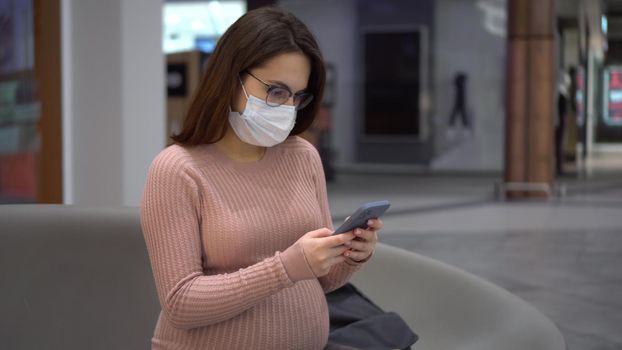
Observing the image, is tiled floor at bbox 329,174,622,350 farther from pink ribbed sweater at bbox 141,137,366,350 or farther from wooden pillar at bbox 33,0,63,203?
wooden pillar at bbox 33,0,63,203

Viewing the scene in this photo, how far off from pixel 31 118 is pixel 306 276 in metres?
4.21

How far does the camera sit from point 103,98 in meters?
5.55

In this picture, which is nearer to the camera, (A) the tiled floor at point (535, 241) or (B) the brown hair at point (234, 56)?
(B) the brown hair at point (234, 56)

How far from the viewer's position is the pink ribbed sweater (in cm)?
185

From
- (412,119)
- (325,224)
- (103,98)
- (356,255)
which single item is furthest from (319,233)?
(412,119)

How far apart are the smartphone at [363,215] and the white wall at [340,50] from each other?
54.8 feet

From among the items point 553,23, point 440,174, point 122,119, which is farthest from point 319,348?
point 440,174

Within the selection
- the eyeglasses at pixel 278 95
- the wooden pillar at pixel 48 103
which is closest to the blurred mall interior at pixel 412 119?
the wooden pillar at pixel 48 103

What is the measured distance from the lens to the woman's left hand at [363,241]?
1.88m

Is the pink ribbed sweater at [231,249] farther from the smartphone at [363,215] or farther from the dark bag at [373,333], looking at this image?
the dark bag at [373,333]

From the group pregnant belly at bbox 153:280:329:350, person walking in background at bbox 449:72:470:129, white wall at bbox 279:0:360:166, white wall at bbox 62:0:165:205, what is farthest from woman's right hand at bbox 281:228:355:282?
white wall at bbox 279:0:360:166

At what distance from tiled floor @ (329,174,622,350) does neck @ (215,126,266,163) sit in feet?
8.42

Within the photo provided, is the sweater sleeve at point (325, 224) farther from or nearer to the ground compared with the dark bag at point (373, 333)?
farther from the ground

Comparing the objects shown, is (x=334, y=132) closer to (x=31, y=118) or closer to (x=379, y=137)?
(x=379, y=137)
